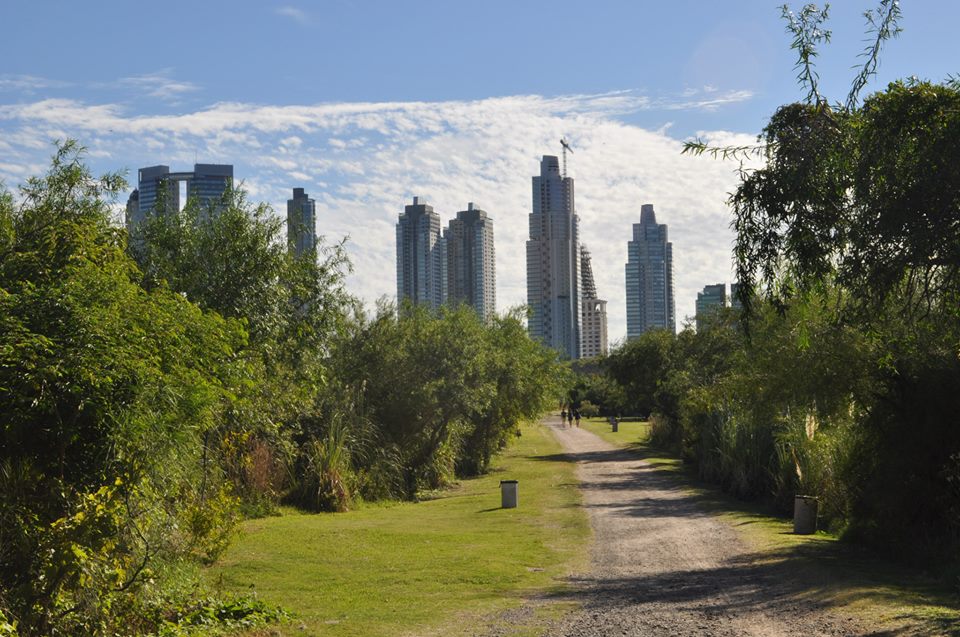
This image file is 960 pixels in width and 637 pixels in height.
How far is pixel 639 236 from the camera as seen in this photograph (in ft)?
651

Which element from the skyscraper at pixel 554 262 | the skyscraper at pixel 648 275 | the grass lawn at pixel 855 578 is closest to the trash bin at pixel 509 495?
the grass lawn at pixel 855 578

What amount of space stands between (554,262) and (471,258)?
4258cm

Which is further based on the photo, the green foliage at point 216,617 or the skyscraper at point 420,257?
the skyscraper at point 420,257

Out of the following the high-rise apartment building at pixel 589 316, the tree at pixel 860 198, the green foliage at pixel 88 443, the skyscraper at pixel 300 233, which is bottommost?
the green foliage at pixel 88 443

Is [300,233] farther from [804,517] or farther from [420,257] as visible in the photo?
[420,257]

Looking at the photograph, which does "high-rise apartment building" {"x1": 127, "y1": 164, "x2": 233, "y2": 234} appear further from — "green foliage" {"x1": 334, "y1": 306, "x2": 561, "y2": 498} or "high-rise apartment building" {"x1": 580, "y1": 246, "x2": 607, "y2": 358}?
"high-rise apartment building" {"x1": 580, "y1": 246, "x2": 607, "y2": 358}

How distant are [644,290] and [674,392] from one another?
14954 cm

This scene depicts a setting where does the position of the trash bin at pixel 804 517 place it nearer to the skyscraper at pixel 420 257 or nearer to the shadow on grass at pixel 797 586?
the shadow on grass at pixel 797 586

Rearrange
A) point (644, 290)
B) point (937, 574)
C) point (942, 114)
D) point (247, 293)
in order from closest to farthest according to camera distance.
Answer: point (942, 114), point (937, 574), point (247, 293), point (644, 290)

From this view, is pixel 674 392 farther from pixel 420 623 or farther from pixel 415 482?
pixel 420 623

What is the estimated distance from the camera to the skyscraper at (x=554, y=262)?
16375 centimetres

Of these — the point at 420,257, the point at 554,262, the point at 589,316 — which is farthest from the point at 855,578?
the point at 589,316

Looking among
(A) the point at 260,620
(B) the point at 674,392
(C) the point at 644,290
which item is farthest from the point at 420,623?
(C) the point at 644,290

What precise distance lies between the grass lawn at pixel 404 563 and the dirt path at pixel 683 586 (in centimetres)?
70
